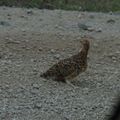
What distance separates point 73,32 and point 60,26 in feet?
2.62

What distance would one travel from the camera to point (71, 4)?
15.1 meters

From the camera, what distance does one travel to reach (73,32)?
10.4 meters

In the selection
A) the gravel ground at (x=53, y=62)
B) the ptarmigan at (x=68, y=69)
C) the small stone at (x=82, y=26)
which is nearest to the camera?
the gravel ground at (x=53, y=62)

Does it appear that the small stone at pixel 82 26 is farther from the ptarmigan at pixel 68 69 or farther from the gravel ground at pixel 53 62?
the ptarmigan at pixel 68 69

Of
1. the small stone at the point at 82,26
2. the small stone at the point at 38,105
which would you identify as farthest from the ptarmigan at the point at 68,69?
the small stone at the point at 82,26

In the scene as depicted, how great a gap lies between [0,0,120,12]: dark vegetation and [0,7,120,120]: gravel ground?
1102mm

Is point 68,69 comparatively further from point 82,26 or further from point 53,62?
point 82,26

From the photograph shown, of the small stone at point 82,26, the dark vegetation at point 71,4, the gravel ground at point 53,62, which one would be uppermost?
the gravel ground at point 53,62

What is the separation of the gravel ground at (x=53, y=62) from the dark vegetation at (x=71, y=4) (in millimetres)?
1102

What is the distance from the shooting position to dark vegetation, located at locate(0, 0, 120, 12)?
14372 mm

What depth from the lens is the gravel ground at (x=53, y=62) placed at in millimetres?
5352

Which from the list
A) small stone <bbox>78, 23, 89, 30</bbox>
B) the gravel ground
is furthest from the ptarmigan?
small stone <bbox>78, 23, 89, 30</bbox>

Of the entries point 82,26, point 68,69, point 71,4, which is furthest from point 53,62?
point 71,4

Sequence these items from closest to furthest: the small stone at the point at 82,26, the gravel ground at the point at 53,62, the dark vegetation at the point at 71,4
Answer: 1. the gravel ground at the point at 53,62
2. the small stone at the point at 82,26
3. the dark vegetation at the point at 71,4
